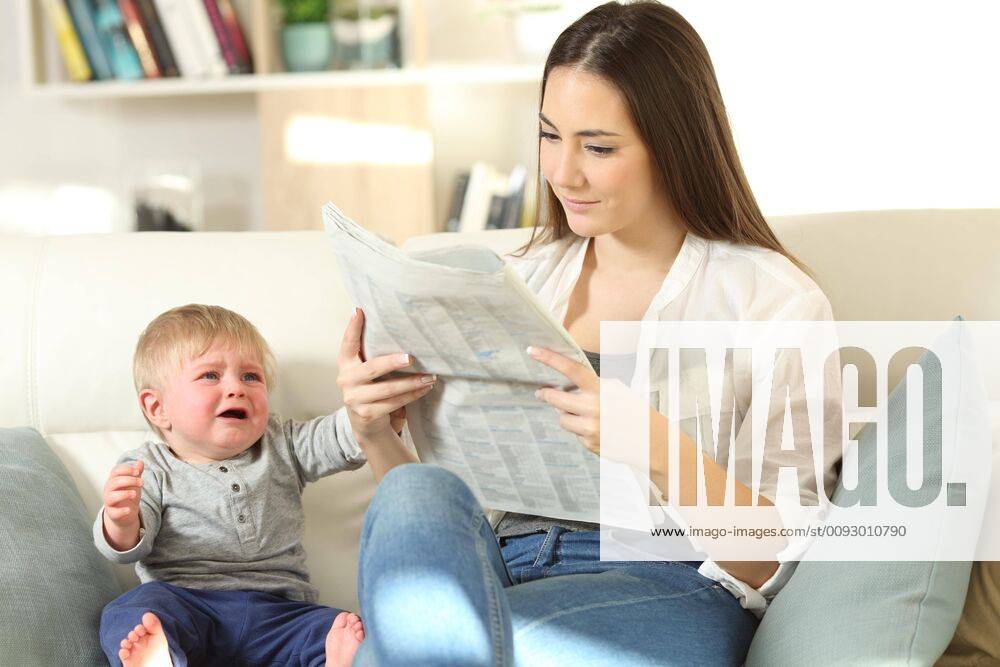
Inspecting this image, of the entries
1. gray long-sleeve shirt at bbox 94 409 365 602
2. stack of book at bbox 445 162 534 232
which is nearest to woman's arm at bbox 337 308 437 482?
gray long-sleeve shirt at bbox 94 409 365 602

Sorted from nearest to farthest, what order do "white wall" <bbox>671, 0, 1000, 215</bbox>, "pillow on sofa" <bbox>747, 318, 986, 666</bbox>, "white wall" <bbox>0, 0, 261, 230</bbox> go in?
"pillow on sofa" <bbox>747, 318, 986, 666</bbox> → "white wall" <bbox>671, 0, 1000, 215</bbox> → "white wall" <bbox>0, 0, 261, 230</bbox>

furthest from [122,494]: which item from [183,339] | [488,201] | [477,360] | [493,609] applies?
[488,201]

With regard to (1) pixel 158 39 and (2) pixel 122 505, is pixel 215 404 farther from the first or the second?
(1) pixel 158 39

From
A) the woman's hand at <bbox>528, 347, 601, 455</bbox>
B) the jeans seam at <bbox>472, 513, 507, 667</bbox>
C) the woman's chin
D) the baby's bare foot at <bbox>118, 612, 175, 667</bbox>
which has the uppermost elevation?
the woman's chin

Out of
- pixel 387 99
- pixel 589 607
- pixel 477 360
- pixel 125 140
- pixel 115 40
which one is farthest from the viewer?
pixel 125 140

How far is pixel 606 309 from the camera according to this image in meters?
1.49

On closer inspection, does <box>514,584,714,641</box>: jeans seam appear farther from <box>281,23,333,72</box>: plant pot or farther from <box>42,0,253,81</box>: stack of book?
<box>42,0,253,81</box>: stack of book

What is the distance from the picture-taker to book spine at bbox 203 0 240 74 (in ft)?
8.97

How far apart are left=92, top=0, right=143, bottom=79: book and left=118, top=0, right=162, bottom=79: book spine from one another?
0.01 meters

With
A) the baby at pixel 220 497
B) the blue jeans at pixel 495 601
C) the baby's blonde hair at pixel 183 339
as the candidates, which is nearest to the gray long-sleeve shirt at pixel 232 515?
the baby at pixel 220 497

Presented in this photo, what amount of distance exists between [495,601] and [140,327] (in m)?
0.87

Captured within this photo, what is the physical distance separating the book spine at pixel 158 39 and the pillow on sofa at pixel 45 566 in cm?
143

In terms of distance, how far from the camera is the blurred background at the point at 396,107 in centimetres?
250

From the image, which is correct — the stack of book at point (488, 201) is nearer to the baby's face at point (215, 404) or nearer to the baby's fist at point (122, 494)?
the baby's face at point (215, 404)
